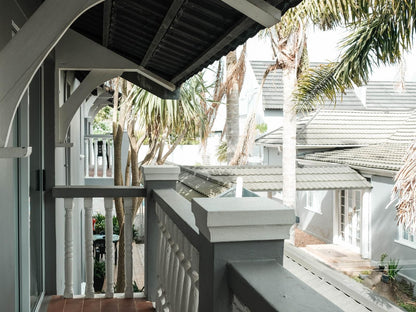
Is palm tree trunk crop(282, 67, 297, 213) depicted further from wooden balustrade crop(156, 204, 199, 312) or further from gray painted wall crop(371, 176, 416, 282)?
wooden balustrade crop(156, 204, 199, 312)

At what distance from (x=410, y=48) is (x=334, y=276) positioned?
442cm

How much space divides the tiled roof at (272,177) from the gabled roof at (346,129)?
7.28ft

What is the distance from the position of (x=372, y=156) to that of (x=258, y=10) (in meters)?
11.1

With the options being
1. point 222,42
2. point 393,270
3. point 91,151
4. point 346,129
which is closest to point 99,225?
point 91,151

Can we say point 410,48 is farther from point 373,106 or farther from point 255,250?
point 373,106

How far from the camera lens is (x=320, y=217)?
1397 cm

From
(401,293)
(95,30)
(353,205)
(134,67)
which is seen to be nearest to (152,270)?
(134,67)

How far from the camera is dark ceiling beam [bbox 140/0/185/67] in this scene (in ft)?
7.48

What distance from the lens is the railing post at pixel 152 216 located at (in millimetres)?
2965

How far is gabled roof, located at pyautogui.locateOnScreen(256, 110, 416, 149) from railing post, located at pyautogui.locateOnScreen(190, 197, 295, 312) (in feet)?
41.2

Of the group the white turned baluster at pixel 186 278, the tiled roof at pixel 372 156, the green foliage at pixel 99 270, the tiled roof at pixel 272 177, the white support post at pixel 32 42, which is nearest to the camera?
the white support post at pixel 32 42

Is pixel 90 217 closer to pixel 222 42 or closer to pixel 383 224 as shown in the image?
pixel 222 42

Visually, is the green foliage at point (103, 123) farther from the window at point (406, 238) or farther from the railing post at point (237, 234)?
the railing post at point (237, 234)

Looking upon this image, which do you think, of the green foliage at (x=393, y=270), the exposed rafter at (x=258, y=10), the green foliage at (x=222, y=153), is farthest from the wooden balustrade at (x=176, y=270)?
the green foliage at (x=222, y=153)
